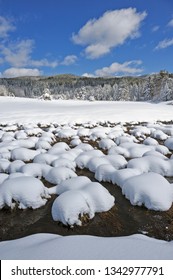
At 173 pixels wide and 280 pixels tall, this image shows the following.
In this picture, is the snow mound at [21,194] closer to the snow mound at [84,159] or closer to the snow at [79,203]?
the snow at [79,203]

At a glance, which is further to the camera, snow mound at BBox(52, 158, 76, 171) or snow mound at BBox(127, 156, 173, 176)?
snow mound at BBox(52, 158, 76, 171)

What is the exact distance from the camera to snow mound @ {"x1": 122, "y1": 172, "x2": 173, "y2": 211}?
642 cm

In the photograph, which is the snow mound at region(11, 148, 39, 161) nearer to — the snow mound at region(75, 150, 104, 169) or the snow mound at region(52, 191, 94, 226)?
the snow mound at region(75, 150, 104, 169)

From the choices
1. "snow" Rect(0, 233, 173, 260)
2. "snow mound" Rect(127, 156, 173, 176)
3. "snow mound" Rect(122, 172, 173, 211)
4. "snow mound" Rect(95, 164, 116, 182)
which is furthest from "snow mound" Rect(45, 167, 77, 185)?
"snow" Rect(0, 233, 173, 260)

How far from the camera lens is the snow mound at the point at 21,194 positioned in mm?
6480

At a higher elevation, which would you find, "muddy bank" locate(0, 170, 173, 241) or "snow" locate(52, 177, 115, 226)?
"snow" locate(52, 177, 115, 226)

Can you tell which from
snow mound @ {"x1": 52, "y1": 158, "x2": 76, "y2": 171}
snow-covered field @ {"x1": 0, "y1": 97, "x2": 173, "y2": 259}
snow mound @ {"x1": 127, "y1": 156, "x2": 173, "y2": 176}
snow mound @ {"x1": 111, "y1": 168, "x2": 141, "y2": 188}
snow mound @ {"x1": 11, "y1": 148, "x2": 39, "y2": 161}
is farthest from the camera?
snow mound @ {"x1": 11, "y1": 148, "x2": 39, "y2": 161}

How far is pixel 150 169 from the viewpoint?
8.81 m

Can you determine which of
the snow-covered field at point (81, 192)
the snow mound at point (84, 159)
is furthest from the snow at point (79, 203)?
the snow mound at point (84, 159)

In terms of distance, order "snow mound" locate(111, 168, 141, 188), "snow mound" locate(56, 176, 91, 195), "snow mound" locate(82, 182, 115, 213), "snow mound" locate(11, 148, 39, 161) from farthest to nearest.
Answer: "snow mound" locate(11, 148, 39, 161)
"snow mound" locate(111, 168, 141, 188)
"snow mound" locate(56, 176, 91, 195)
"snow mound" locate(82, 182, 115, 213)

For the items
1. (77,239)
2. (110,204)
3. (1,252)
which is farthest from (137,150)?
(1,252)

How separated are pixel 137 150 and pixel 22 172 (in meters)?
5.50

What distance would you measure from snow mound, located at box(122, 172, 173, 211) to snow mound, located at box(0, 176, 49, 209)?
2.52m

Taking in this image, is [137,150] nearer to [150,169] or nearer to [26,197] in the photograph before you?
[150,169]
